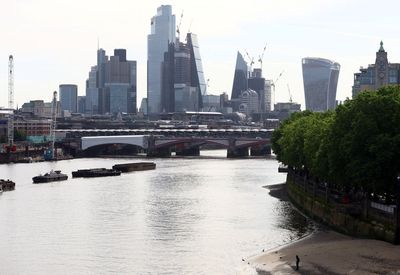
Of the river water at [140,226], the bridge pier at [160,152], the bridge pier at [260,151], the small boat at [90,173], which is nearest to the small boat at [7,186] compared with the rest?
the river water at [140,226]

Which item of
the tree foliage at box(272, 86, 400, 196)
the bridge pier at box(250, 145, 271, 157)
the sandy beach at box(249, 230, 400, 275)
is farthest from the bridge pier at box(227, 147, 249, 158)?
the sandy beach at box(249, 230, 400, 275)

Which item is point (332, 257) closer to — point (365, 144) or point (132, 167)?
point (365, 144)

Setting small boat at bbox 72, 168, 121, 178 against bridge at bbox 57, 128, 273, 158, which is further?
bridge at bbox 57, 128, 273, 158

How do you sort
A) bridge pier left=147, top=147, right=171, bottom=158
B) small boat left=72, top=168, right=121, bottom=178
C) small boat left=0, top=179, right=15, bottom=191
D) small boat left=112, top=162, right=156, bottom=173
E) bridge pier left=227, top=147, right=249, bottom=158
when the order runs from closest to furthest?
small boat left=0, top=179, right=15, bottom=191 < small boat left=72, top=168, right=121, bottom=178 < small boat left=112, top=162, right=156, bottom=173 < bridge pier left=227, top=147, right=249, bottom=158 < bridge pier left=147, top=147, right=171, bottom=158

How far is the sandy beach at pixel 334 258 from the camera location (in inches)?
1487

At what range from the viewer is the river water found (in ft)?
139

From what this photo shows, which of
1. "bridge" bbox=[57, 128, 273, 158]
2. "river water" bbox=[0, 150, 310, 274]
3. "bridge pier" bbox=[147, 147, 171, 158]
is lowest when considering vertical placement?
"river water" bbox=[0, 150, 310, 274]

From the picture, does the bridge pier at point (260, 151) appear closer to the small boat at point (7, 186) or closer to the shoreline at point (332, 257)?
the small boat at point (7, 186)

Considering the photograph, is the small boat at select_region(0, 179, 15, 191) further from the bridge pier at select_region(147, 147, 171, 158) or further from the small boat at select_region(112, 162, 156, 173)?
the bridge pier at select_region(147, 147, 171, 158)

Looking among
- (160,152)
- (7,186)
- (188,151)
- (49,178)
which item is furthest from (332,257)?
(188,151)

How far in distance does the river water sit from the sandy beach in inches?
61.8

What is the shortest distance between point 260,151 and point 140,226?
121658 mm

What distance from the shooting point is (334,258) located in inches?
1594

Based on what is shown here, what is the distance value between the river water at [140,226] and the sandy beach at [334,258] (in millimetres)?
1569
